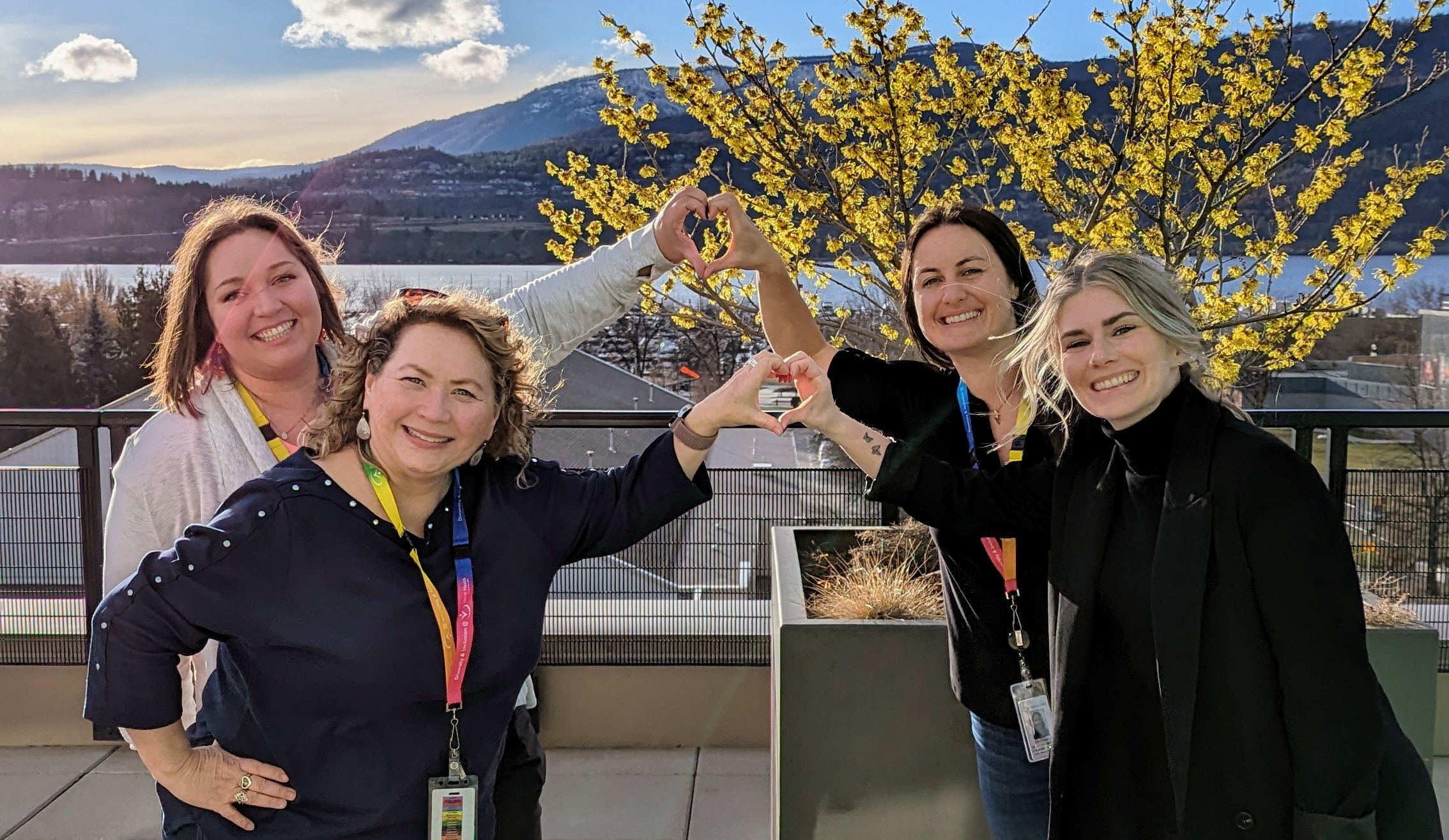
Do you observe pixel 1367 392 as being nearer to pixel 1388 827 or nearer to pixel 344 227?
pixel 344 227

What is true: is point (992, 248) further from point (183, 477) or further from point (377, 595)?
point (183, 477)

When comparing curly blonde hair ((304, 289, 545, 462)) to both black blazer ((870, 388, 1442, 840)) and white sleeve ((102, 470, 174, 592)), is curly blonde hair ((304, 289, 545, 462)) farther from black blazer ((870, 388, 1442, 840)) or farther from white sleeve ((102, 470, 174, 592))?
black blazer ((870, 388, 1442, 840))

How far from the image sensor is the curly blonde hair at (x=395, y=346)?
1.62 metres

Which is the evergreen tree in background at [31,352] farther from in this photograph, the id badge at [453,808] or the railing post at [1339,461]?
the id badge at [453,808]

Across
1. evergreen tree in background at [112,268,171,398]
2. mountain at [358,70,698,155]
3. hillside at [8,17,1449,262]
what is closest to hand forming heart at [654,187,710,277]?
hillside at [8,17,1449,262]

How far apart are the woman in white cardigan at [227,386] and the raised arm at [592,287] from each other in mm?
420

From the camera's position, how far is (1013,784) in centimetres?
191

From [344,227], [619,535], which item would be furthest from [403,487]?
[344,227]

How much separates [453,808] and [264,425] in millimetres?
742

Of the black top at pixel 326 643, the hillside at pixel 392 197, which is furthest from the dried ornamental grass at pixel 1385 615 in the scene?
the hillside at pixel 392 197

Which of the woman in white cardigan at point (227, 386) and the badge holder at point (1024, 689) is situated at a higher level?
the woman in white cardigan at point (227, 386)

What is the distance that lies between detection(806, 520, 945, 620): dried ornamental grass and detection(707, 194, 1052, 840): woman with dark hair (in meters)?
0.78

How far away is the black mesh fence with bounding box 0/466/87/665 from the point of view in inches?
159

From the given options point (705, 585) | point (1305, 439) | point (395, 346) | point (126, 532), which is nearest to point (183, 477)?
point (126, 532)
